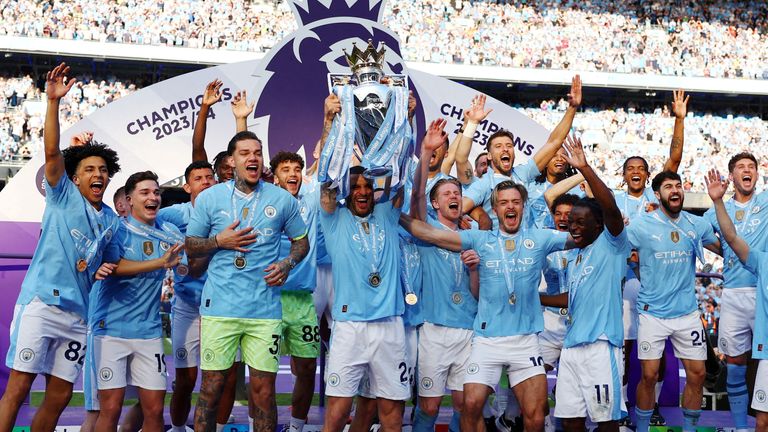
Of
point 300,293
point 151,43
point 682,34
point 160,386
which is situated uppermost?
point 682,34

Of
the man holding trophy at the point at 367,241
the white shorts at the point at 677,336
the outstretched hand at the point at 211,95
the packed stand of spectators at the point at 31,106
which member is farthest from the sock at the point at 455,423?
the packed stand of spectators at the point at 31,106

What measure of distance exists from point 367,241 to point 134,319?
1648 mm

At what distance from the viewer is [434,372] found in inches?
251

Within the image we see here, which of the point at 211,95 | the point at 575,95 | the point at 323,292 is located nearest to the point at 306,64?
the point at 211,95

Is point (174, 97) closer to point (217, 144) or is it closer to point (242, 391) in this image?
point (217, 144)

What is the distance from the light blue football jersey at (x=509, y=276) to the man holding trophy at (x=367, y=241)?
64 cm

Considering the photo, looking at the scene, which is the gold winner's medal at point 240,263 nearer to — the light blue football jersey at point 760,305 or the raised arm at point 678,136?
the light blue football jersey at point 760,305

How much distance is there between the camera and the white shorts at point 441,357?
6.38m

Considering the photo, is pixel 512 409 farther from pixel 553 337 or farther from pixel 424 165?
pixel 424 165

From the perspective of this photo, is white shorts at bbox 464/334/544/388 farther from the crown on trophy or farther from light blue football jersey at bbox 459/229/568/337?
the crown on trophy

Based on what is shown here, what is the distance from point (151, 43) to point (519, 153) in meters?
19.1

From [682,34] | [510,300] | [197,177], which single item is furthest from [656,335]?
[682,34]

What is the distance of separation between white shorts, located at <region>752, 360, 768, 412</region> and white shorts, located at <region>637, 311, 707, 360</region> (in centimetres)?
79

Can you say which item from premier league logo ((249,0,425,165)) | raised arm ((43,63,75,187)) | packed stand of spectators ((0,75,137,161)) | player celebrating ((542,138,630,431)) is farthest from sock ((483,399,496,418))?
packed stand of spectators ((0,75,137,161))
